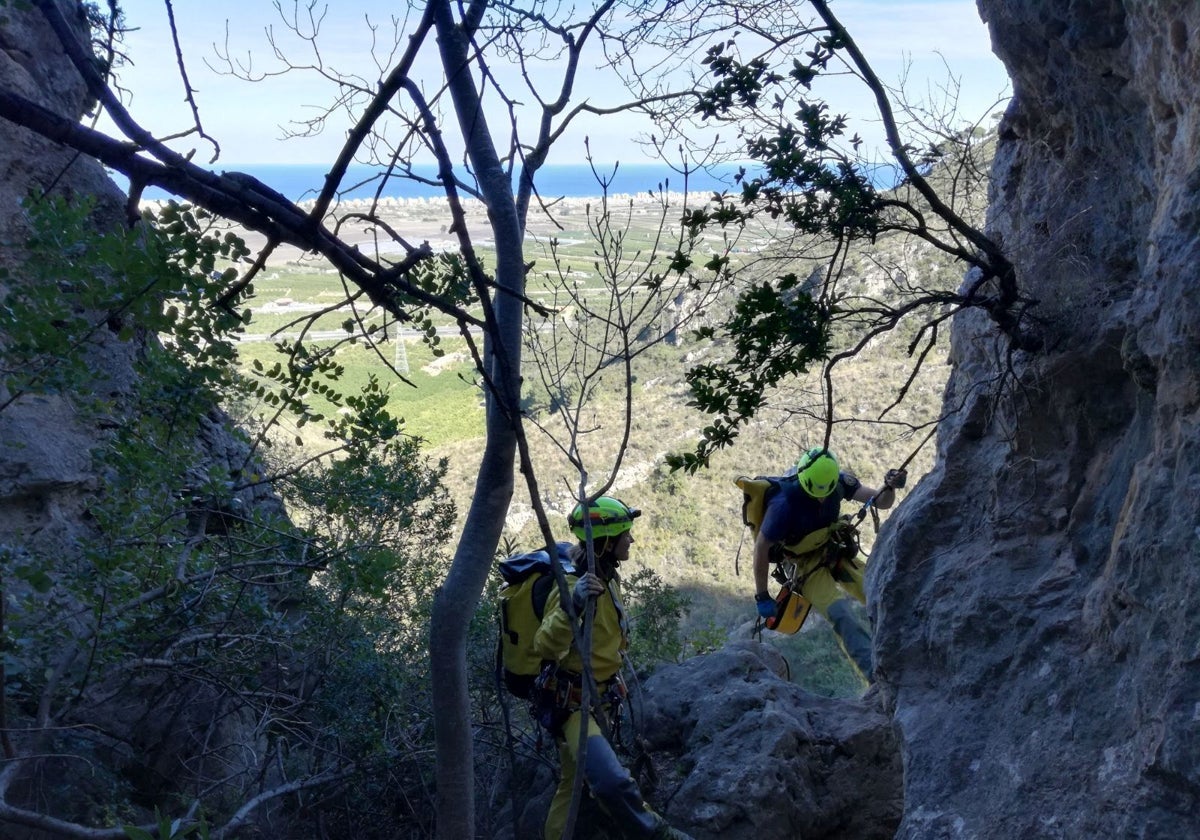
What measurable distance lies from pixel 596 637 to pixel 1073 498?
259 cm

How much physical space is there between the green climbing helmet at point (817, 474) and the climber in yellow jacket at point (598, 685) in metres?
1.51

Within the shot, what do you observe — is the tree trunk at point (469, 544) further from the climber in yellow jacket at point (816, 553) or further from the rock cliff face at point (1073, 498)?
the climber in yellow jacket at point (816, 553)

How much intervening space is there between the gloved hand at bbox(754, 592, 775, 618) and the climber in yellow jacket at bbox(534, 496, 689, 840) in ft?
5.89

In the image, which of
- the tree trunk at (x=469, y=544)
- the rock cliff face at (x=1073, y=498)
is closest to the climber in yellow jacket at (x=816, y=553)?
the rock cliff face at (x=1073, y=498)

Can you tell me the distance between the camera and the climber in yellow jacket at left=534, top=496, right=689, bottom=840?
5148mm

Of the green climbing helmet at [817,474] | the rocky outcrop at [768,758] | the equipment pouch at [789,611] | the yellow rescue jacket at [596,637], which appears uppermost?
the green climbing helmet at [817,474]

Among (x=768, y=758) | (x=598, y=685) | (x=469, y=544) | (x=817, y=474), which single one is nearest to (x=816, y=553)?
(x=817, y=474)

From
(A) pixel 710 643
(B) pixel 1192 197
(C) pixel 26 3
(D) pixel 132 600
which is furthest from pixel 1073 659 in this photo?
(A) pixel 710 643

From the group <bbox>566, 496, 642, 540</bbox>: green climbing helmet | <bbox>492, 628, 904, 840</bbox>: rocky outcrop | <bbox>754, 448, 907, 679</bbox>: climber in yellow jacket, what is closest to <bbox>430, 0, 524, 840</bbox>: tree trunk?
<bbox>566, 496, 642, 540</bbox>: green climbing helmet

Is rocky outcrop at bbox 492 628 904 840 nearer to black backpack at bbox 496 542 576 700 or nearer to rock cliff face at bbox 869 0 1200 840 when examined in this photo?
black backpack at bbox 496 542 576 700

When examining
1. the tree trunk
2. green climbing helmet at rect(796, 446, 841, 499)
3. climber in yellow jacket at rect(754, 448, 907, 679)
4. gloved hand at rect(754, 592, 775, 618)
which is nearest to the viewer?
the tree trunk

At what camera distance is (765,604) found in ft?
23.6

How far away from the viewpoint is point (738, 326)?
4121mm

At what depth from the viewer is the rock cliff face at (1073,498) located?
3318mm
